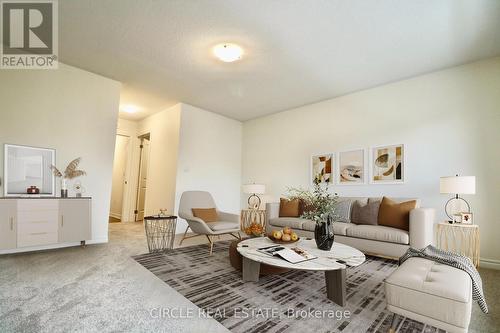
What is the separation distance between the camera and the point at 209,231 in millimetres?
3480

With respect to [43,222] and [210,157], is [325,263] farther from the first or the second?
[210,157]

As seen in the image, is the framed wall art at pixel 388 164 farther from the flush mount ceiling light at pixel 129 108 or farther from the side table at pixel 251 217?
the flush mount ceiling light at pixel 129 108

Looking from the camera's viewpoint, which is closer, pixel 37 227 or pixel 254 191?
pixel 37 227

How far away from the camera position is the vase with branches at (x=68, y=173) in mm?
3559

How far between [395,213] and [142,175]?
239 inches

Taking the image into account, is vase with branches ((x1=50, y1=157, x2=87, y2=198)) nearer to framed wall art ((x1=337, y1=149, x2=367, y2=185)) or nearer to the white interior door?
the white interior door

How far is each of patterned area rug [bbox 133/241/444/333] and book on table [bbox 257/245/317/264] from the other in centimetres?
34

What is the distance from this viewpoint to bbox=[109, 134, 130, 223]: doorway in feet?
21.4

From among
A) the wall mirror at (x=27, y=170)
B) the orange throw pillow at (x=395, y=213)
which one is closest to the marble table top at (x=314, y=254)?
the orange throw pillow at (x=395, y=213)

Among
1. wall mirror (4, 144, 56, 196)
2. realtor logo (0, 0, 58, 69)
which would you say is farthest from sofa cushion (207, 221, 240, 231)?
realtor logo (0, 0, 58, 69)

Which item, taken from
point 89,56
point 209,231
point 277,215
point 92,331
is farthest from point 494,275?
point 89,56

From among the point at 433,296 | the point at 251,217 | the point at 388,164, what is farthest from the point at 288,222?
the point at 433,296

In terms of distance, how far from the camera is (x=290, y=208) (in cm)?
446

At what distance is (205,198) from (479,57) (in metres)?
4.60
